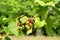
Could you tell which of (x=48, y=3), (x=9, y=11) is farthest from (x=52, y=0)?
(x=9, y=11)

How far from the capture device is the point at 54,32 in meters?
4.08

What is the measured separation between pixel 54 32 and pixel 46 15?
12.2 ft

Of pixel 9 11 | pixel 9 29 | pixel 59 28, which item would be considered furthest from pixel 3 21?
pixel 59 28

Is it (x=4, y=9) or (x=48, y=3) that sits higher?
(x=48, y=3)

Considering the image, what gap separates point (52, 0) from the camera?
37 cm

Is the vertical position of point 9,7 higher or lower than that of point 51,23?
lower

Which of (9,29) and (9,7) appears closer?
(9,29)

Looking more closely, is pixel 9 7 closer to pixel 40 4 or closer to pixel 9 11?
pixel 9 11

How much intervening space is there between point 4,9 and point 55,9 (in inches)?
141

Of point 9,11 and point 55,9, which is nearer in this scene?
point 55,9

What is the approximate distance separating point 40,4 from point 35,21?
3.1 inches

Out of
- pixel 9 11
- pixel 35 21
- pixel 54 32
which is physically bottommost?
pixel 54 32

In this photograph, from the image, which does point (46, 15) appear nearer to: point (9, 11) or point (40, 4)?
point (40, 4)

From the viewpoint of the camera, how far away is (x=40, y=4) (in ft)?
1.22
